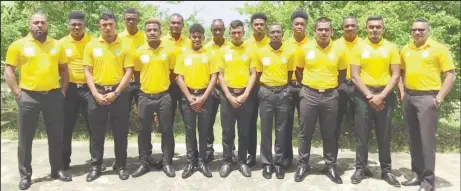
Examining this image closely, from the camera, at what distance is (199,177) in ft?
19.0

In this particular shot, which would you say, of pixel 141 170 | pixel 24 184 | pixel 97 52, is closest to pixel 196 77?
pixel 97 52

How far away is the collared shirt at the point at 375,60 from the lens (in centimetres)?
527

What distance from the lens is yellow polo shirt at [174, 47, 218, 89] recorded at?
557 centimetres

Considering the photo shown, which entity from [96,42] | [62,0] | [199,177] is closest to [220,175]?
[199,177]

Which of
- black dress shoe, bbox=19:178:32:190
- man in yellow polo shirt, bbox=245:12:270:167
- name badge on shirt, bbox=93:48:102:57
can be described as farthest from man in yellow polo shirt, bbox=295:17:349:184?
black dress shoe, bbox=19:178:32:190

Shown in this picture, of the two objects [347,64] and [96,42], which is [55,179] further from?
[347,64]

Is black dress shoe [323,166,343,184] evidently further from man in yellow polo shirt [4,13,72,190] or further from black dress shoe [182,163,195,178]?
man in yellow polo shirt [4,13,72,190]

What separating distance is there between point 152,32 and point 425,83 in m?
3.65

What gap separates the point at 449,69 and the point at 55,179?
556 centimetres

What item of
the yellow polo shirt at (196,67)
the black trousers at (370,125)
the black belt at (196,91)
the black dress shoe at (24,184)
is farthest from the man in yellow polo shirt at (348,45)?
the black dress shoe at (24,184)

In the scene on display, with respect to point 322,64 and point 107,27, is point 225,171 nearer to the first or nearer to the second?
point 322,64

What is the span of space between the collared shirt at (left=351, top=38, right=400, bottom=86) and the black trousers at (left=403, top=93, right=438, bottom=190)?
455mm

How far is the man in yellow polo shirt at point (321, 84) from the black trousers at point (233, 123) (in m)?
0.77

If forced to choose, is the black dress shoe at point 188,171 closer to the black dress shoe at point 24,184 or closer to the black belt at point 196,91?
the black belt at point 196,91
